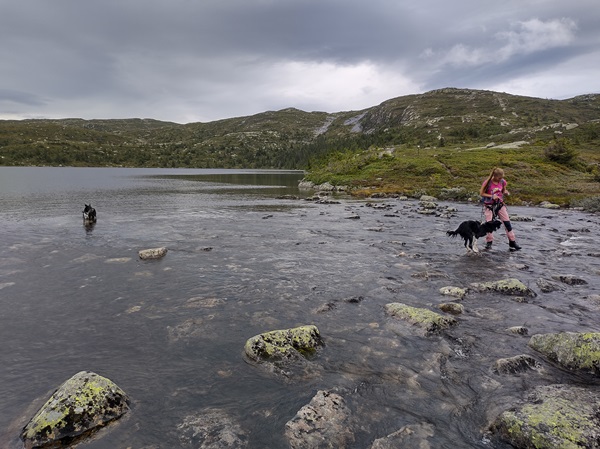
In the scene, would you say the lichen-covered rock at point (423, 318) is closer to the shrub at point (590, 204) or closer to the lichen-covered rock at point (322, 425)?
the lichen-covered rock at point (322, 425)

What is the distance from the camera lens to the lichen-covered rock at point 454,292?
13.6 meters

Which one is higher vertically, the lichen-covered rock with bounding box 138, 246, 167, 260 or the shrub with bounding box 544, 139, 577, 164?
the shrub with bounding box 544, 139, 577, 164

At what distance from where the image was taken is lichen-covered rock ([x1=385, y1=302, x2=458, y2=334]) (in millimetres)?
10742

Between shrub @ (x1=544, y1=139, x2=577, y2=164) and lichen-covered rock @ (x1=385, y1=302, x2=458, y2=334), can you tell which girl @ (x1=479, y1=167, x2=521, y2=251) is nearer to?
lichen-covered rock @ (x1=385, y1=302, x2=458, y2=334)

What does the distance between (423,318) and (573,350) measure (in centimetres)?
377

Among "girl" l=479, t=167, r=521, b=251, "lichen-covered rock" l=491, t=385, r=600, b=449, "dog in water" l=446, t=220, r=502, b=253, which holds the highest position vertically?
"girl" l=479, t=167, r=521, b=251

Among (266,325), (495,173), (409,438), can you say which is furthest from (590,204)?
(409,438)

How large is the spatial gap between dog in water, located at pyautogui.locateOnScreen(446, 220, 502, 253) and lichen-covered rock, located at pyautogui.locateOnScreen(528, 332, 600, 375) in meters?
11.7

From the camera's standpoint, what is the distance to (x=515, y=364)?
8641 millimetres

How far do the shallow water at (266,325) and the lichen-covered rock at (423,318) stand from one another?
14.6 inches

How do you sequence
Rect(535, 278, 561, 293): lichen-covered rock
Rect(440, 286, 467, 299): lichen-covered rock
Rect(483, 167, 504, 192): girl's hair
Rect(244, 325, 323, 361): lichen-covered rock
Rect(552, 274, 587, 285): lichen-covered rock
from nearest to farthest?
1. Rect(244, 325, 323, 361): lichen-covered rock
2. Rect(440, 286, 467, 299): lichen-covered rock
3. Rect(535, 278, 561, 293): lichen-covered rock
4. Rect(552, 274, 587, 285): lichen-covered rock
5. Rect(483, 167, 504, 192): girl's hair

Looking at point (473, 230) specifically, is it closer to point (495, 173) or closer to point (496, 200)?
point (496, 200)

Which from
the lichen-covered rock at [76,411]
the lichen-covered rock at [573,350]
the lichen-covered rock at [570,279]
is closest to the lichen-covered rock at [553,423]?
the lichen-covered rock at [573,350]

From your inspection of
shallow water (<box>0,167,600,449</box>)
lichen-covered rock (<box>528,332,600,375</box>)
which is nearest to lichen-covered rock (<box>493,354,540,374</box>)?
shallow water (<box>0,167,600,449</box>)
